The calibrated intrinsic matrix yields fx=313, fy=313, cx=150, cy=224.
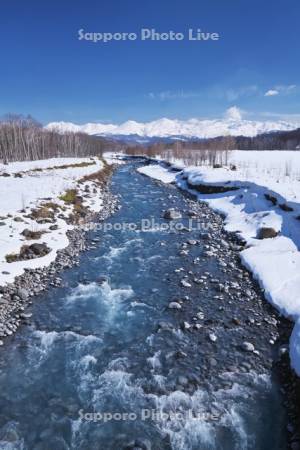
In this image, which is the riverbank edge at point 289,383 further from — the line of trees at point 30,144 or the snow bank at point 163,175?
the line of trees at point 30,144

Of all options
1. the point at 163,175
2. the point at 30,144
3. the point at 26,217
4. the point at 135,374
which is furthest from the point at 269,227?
the point at 30,144

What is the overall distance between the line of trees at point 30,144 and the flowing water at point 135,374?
6191 cm

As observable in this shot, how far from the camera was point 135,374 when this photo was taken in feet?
31.7

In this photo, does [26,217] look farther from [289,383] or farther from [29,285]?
[289,383]

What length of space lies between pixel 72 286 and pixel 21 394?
666cm

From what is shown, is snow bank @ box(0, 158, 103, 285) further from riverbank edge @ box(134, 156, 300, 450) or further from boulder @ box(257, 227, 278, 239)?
boulder @ box(257, 227, 278, 239)

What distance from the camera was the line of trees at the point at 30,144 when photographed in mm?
73094

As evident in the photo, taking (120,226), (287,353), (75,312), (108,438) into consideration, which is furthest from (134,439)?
(120,226)

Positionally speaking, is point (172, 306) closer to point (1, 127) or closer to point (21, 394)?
point (21, 394)

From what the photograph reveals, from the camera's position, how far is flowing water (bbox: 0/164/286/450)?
25.4 feet

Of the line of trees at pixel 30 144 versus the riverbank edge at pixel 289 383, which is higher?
the line of trees at pixel 30 144

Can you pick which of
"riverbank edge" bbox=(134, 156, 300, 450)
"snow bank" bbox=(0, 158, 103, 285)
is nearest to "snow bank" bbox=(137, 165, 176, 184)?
"snow bank" bbox=(0, 158, 103, 285)

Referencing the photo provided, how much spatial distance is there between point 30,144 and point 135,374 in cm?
7958

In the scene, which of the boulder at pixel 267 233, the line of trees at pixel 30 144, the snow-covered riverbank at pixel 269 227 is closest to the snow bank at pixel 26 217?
the snow-covered riverbank at pixel 269 227
